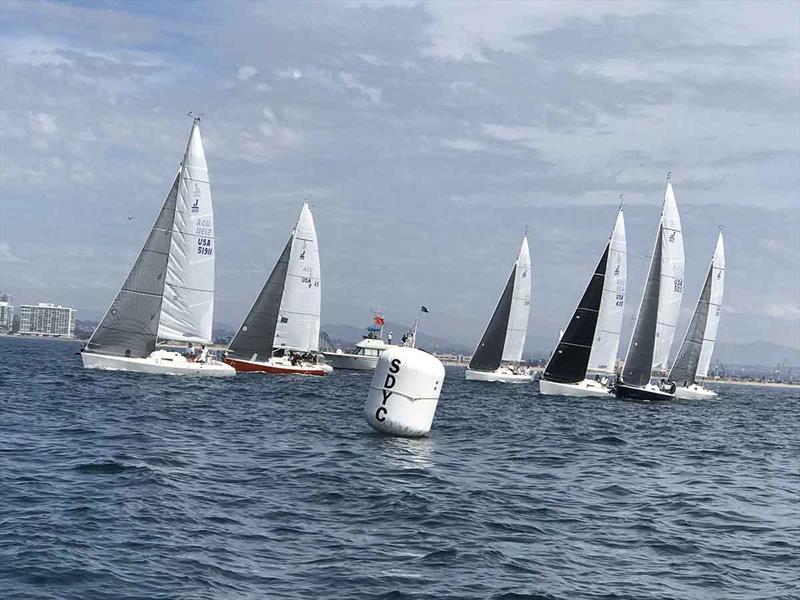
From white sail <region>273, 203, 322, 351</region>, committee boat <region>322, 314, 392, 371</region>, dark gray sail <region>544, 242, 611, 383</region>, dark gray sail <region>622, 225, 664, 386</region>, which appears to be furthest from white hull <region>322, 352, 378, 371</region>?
dark gray sail <region>544, 242, 611, 383</region>

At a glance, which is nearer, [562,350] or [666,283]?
[562,350]

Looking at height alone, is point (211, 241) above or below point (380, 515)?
above

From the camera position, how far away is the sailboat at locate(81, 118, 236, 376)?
5194 cm

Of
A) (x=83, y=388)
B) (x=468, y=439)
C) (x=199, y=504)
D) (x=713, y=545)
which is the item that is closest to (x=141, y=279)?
(x=83, y=388)

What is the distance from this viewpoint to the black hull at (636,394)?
67.5 m

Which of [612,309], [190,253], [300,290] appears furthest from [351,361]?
[190,253]

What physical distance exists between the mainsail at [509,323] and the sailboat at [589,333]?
13.4 meters

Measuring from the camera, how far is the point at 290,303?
69.4m

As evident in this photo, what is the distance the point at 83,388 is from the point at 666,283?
151 ft

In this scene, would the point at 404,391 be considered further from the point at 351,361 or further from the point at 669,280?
the point at 351,361

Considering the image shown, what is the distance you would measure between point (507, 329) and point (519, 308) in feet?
7.64

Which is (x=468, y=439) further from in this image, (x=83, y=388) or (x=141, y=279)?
(x=141, y=279)

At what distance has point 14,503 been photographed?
16672 mm

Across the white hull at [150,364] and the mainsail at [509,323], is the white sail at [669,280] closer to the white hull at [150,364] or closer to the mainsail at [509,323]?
the mainsail at [509,323]
